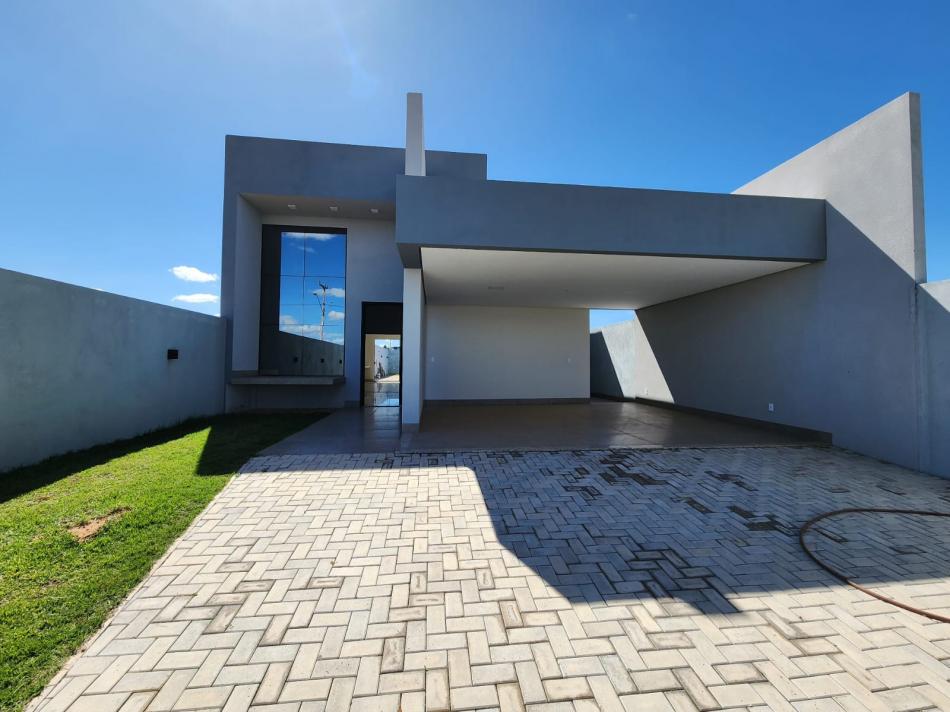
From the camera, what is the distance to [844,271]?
566cm

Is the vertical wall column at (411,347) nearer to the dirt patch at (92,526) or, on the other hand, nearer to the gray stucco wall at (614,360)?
the dirt patch at (92,526)

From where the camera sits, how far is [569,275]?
284 inches

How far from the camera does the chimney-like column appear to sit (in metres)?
6.05

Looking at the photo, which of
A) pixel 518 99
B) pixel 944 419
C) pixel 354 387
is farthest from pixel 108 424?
pixel 944 419

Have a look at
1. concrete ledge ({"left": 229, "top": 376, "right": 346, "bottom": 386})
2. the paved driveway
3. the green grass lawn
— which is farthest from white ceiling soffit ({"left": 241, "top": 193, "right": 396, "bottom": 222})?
the paved driveway

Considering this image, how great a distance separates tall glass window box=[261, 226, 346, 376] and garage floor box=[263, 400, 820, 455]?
1.84m

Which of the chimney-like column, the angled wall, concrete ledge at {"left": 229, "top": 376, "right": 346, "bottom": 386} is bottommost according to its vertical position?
concrete ledge at {"left": 229, "top": 376, "right": 346, "bottom": 386}

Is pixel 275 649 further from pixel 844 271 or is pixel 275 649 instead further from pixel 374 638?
pixel 844 271

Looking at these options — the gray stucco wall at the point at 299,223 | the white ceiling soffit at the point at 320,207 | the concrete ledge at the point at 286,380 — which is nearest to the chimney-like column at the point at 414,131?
the gray stucco wall at the point at 299,223

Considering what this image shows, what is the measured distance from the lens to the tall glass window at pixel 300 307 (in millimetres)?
10008

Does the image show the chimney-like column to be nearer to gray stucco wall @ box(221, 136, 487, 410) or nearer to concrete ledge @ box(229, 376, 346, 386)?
gray stucco wall @ box(221, 136, 487, 410)

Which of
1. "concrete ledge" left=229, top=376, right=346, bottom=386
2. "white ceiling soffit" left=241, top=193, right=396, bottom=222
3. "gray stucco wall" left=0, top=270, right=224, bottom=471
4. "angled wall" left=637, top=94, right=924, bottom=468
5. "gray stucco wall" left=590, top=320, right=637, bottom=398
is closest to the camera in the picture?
"gray stucco wall" left=0, top=270, right=224, bottom=471

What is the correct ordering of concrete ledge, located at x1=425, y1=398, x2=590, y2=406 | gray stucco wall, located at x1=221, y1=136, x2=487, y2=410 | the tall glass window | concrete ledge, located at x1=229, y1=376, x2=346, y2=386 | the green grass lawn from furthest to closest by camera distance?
concrete ledge, located at x1=425, y1=398, x2=590, y2=406, the tall glass window, gray stucco wall, located at x1=221, y1=136, x2=487, y2=410, concrete ledge, located at x1=229, y1=376, x2=346, y2=386, the green grass lawn

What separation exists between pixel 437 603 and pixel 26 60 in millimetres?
9882
